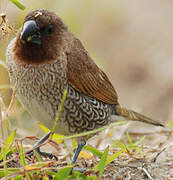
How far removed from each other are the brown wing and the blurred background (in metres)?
3.09

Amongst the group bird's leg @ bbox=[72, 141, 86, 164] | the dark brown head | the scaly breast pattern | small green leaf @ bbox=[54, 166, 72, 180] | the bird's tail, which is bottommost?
bird's leg @ bbox=[72, 141, 86, 164]

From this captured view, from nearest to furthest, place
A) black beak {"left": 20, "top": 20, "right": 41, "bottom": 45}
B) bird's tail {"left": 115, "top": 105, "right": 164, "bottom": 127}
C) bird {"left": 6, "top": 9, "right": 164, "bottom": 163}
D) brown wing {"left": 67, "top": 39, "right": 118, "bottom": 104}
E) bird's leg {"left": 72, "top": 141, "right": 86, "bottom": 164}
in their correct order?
black beak {"left": 20, "top": 20, "right": 41, "bottom": 45}, bird {"left": 6, "top": 9, "right": 164, "bottom": 163}, brown wing {"left": 67, "top": 39, "right": 118, "bottom": 104}, bird's leg {"left": 72, "top": 141, "right": 86, "bottom": 164}, bird's tail {"left": 115, "top": 105, "right": 164, "bottom": 127}

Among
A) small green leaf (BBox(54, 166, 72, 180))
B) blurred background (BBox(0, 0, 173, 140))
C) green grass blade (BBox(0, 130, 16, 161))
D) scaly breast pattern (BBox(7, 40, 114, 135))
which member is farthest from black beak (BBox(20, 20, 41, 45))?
blurred background (BBox(0, 0, 173, 140))

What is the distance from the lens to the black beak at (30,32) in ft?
11.6

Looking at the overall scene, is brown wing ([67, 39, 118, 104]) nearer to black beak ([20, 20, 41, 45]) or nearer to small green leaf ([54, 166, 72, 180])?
black beak ([20, 20, 41, 45])

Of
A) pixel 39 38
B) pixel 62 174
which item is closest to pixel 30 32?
pixel 39 38

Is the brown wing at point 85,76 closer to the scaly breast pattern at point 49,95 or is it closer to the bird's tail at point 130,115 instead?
the scaly breast pattern at point 49,95

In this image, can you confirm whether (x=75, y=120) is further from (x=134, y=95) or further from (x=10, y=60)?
(x=134, y=95)

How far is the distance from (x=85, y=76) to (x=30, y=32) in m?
0.75

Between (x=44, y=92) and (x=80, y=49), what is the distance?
590 millimetres

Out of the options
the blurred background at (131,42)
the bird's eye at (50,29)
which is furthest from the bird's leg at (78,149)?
the blurred background at (131,42)

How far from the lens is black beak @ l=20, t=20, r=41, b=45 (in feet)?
11.6

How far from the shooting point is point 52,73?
3.75 m

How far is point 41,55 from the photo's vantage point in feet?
12.2
